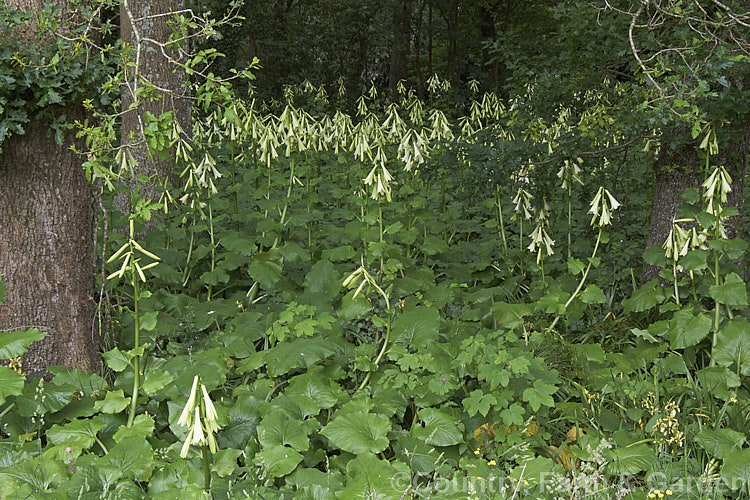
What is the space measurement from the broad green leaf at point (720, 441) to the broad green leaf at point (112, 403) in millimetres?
2339

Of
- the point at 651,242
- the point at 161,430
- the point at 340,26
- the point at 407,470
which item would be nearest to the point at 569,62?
the point at 651,242

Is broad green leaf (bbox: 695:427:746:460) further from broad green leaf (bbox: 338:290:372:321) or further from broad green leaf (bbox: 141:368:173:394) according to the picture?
broad green leaf (bbox: 141:368:173:394)

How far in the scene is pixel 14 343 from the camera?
2.60 meters

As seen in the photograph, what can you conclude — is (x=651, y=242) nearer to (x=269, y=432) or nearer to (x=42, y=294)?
(x=269, y=432)

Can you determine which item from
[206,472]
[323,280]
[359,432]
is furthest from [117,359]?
[323,280]

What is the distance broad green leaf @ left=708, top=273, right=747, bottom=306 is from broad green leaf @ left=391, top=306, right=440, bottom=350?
138cm

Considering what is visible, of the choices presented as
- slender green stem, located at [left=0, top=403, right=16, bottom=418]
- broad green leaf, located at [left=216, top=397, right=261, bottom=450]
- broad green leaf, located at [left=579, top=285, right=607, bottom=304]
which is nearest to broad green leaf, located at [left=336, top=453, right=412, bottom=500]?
broad green leaf, located at [left=216, top=397, right=261, bottom=450]

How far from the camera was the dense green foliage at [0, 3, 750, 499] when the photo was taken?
8.00 ft

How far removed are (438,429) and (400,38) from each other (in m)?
11.4

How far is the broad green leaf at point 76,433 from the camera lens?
253cm

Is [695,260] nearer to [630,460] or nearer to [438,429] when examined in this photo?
[630,460]

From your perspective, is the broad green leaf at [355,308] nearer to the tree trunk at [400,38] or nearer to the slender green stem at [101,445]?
the slender green stem at [101,445]

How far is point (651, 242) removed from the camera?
406 cm

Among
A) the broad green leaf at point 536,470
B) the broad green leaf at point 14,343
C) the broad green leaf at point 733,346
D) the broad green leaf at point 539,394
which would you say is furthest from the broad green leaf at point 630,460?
the broad green leaf at point 14,343
